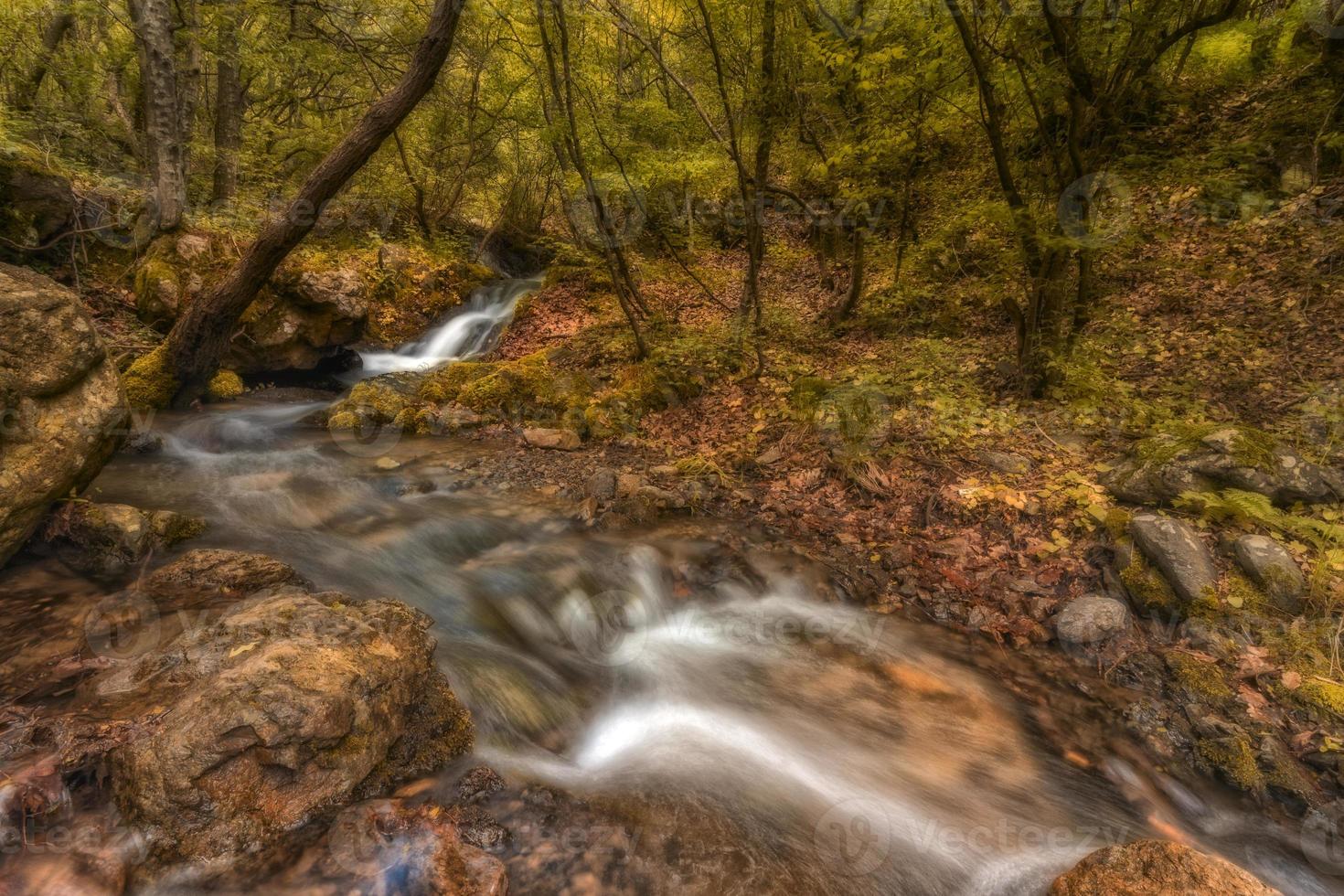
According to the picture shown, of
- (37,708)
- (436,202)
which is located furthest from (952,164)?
(37,708)

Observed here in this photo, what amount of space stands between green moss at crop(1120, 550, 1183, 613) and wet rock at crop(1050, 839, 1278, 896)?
2.17m

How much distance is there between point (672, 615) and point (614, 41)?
1251 cm

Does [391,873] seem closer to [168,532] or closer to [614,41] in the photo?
[168,532]

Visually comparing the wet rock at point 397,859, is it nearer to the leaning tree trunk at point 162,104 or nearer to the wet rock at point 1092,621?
the wet rock at point 1092,621

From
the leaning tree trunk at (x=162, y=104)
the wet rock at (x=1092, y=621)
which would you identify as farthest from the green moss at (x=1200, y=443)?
the leaning tree trunk at (x=162, y=104)

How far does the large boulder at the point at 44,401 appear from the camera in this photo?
3.23 m

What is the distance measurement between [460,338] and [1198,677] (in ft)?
36.1

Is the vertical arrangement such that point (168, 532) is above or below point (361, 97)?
below

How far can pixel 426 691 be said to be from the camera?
282 cm

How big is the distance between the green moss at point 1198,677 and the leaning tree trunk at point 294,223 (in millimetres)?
7274

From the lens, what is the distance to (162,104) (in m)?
7.38

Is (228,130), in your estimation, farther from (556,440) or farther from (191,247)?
(556,440)

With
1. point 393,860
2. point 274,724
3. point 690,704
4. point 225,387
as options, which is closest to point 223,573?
point 274,724

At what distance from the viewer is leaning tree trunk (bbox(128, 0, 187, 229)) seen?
7.00 m
